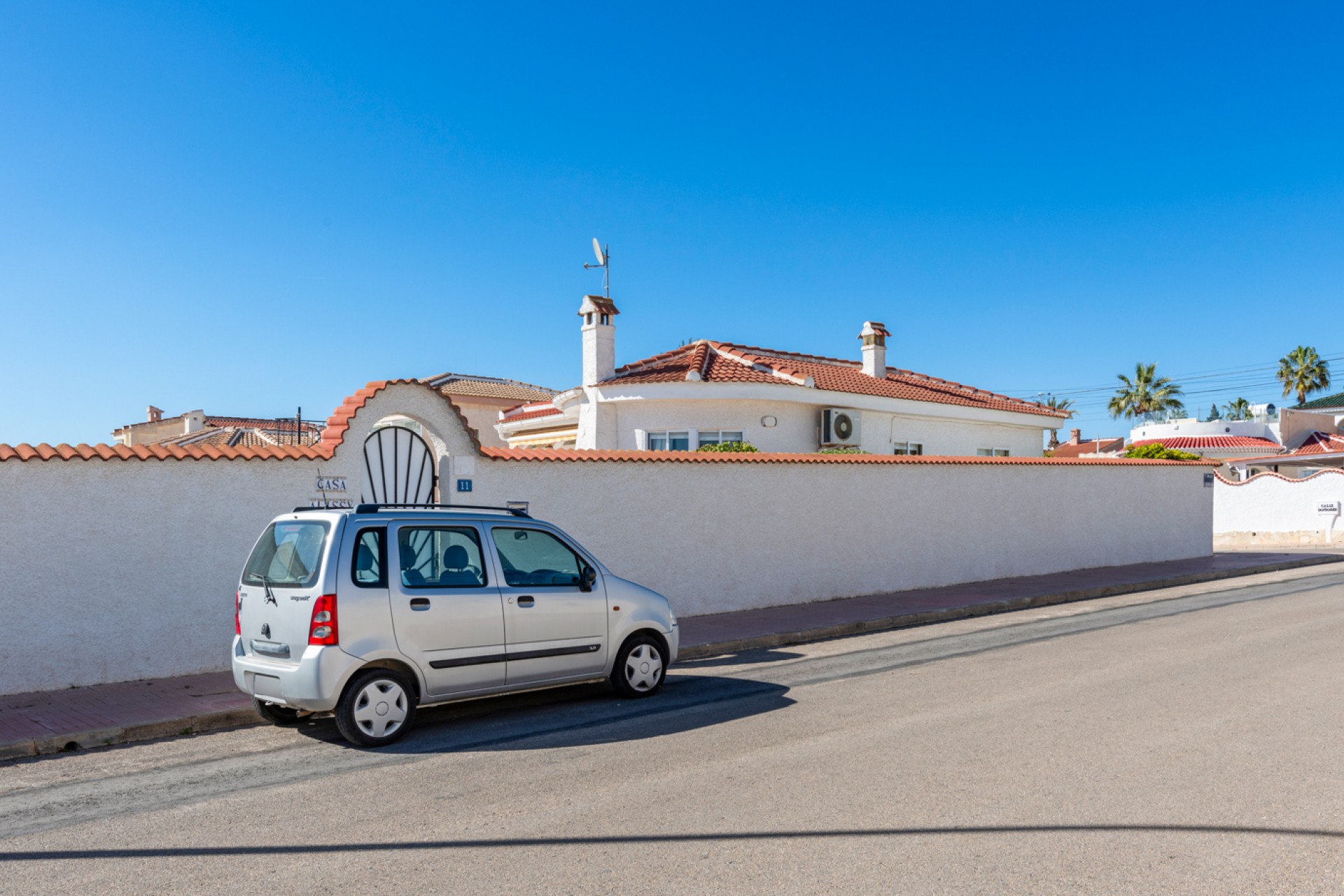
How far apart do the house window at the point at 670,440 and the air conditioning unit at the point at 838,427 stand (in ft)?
10.1

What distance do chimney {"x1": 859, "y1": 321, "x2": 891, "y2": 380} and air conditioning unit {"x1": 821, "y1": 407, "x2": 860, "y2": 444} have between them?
453 cm

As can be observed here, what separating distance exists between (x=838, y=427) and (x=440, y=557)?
15.0 meters

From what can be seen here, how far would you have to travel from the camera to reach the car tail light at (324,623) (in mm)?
6848

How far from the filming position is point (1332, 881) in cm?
434

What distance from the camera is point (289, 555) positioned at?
7.30 m

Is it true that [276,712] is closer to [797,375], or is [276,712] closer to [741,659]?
[741,659]

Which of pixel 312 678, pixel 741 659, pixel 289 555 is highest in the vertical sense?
pixel 289 555

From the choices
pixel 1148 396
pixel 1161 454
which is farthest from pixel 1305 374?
pixel 1161 454

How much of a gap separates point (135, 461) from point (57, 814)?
4.64 meters

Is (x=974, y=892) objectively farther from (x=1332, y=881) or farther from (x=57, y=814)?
(x=57, y=814)

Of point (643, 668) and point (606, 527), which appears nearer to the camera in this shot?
point (643, 668)

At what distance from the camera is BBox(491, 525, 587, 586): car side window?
313 inches

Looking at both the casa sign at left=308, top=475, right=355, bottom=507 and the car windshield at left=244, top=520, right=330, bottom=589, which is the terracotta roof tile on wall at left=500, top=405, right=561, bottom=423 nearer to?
the casa sign at left=308, top=475, right=355, bottom=507

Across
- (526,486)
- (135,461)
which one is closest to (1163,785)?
(526,486)
